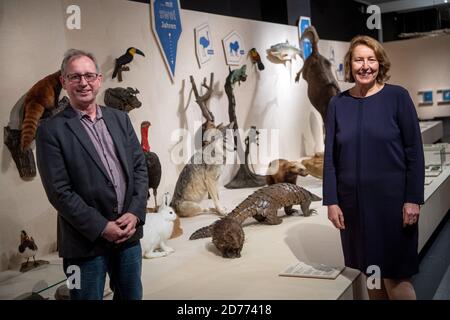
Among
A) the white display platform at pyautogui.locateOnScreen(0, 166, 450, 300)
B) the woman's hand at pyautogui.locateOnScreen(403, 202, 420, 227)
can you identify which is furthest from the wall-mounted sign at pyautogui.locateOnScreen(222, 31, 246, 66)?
the woman's hand at pyautogui.locateOnScreen(403, 202, 420, 227)

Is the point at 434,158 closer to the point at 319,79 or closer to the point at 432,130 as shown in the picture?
the point at 432,130

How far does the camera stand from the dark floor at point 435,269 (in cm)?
242

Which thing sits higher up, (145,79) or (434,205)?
(145,79)

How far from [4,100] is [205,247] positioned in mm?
1538

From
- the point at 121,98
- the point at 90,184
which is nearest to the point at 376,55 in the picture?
the point at 90,184

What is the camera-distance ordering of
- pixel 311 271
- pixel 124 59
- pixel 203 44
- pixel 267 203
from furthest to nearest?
pixel 203 44 < pixel 124 59 < pixel 267 203 < pixel 311 271

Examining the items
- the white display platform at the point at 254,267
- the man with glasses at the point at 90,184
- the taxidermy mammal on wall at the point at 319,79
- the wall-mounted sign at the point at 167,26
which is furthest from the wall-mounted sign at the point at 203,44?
the man with glasses at the point at 90,184

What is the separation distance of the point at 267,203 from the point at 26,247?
68.8 inches

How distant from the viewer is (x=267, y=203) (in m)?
3.50

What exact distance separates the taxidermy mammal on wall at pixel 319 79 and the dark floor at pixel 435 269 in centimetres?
175

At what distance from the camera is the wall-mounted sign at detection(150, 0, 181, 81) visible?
4.34m

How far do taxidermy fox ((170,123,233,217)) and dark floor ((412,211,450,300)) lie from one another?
1595mm

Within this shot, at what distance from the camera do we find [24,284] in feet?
6.69

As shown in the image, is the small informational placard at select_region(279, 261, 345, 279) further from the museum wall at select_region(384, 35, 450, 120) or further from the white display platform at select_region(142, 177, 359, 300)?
the museum wall at select_region(384, 35, 450, 120)
